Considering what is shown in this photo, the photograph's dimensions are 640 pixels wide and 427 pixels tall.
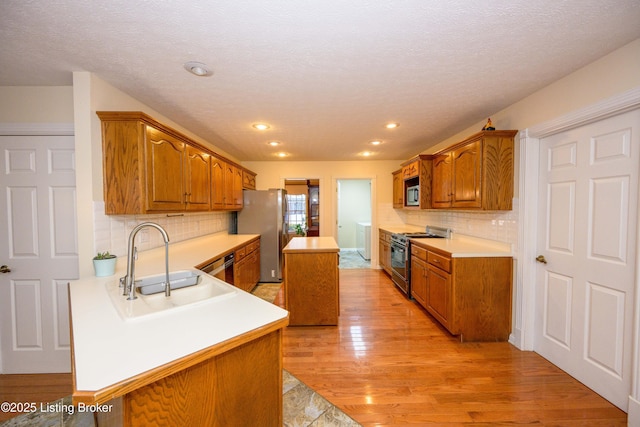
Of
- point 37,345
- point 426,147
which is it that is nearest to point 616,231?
point 426,147

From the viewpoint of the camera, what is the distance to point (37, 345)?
209 cm

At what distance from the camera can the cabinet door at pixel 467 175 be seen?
8.36ft

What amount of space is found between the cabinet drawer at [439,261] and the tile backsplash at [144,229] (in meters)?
3.05

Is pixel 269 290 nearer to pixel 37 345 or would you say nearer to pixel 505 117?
pixel 37 345

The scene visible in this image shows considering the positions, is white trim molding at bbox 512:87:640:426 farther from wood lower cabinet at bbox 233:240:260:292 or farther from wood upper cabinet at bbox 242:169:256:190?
wood upper cabinet at bbox 242:169:256:190

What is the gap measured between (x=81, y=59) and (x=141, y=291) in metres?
1.61

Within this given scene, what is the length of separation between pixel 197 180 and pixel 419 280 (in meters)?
3.00

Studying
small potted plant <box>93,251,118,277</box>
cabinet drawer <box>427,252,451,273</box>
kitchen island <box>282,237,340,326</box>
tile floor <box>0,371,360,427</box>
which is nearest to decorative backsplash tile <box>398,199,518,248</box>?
cabinet drawer <box>427,252,451,273</box>

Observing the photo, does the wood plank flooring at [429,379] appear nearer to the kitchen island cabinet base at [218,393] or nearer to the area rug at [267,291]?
the kitchen island cabinet base at [218,393]

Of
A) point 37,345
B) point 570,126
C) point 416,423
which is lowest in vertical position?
point 416,423

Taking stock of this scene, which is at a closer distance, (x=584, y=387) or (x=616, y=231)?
(x=616, y=231)

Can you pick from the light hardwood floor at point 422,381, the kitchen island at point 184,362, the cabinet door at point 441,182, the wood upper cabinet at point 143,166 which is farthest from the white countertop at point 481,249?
the wood upper cabinet at point 143,166

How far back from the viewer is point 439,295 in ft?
9.00

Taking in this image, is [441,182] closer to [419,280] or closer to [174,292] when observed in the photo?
[419,280]
